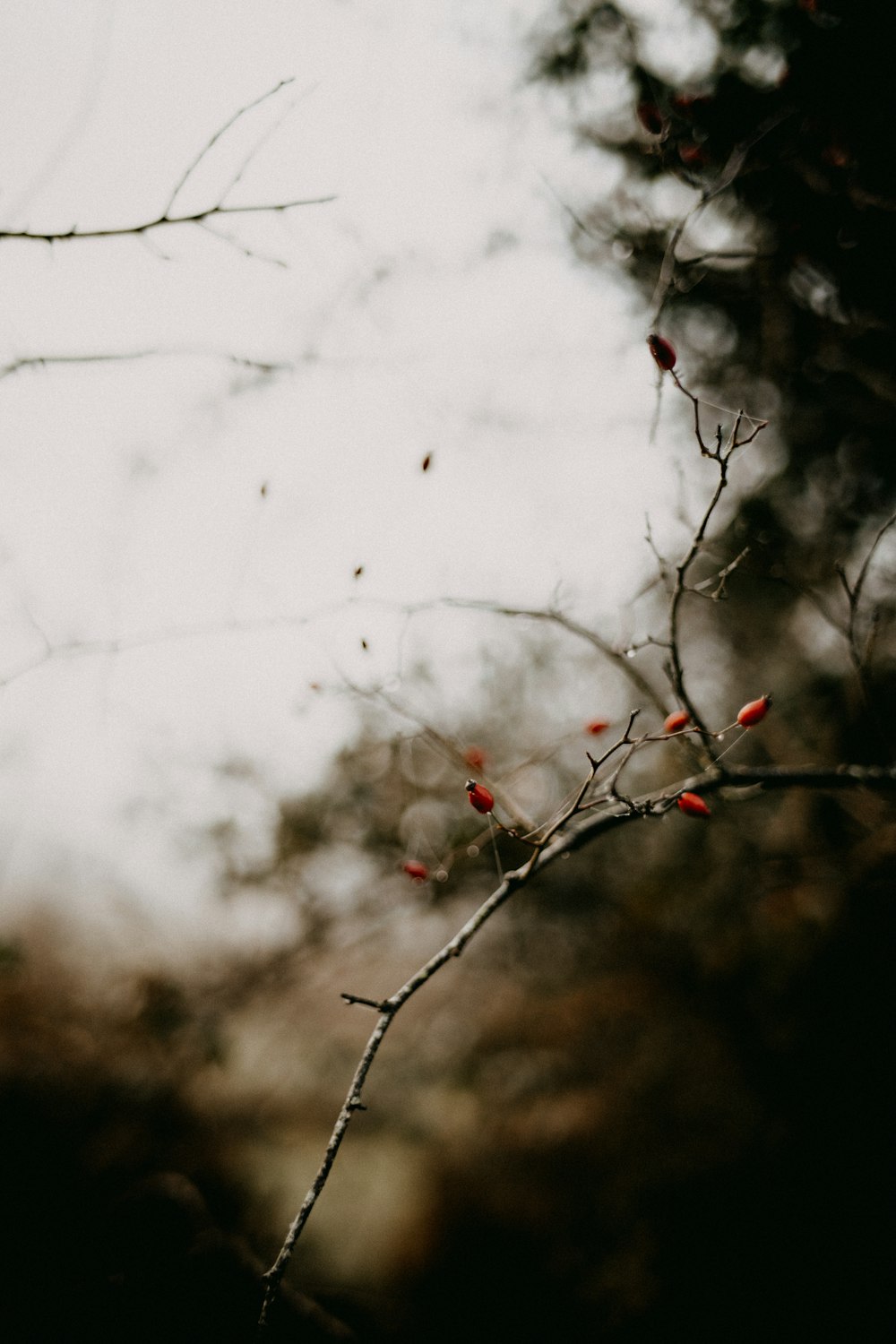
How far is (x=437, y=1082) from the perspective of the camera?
6.74 meters

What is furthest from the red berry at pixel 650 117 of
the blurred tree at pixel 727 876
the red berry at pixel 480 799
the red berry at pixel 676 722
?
the red berry at pixel 480 799

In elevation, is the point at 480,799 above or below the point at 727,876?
below

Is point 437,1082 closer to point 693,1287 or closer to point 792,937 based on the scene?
point 693,1287

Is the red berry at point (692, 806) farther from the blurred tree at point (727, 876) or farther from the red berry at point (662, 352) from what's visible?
the red berry at point (662, 352)

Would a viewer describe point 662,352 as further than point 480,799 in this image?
Yes

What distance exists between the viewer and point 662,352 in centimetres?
138

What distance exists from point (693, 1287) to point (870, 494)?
527 cm

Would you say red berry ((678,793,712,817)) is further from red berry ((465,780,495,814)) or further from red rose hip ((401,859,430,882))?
red rose hip ((401,859,430,882))

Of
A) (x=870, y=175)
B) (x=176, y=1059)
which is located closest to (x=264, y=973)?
(x=176, y=1059)

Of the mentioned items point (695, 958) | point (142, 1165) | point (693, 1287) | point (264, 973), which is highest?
point (264, 973)

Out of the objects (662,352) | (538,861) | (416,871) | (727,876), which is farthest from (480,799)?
(727,876)

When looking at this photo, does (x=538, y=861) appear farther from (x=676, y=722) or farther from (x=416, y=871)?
(x=676, y=722)

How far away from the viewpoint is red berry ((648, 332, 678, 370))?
4.47 ft

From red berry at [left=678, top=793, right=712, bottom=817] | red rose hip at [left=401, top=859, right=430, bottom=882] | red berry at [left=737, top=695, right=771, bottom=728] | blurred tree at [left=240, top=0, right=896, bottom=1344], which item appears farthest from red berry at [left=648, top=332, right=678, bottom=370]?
red rose hip at [left=401, top=859, right=430, bottom=882]
